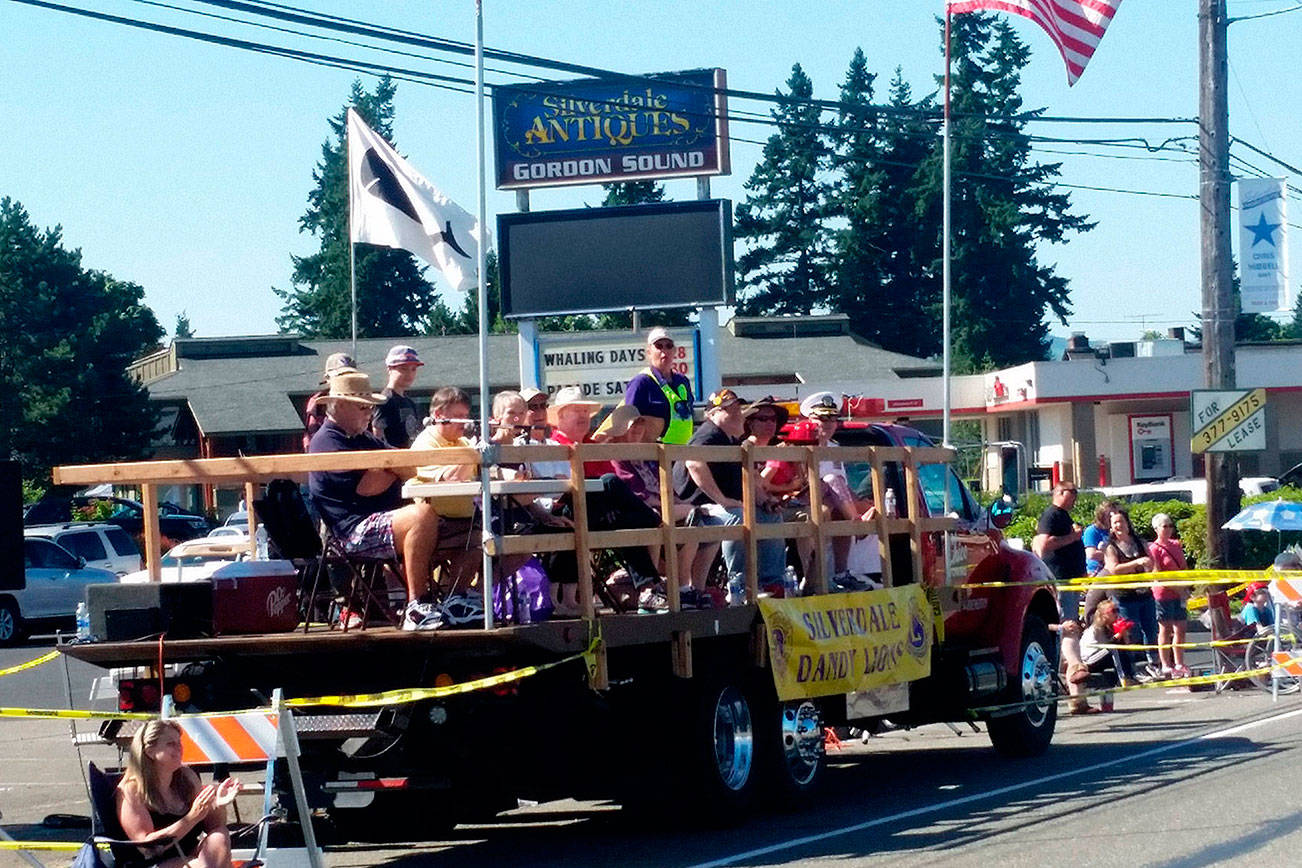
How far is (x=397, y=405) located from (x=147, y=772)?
166 inches

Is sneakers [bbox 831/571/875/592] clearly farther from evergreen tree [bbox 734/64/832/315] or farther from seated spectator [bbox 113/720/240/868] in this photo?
evergreen tree [bbox 734/64/832/315]

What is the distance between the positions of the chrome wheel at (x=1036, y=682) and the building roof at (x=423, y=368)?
39.3 meters

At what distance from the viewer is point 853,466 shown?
509 inches

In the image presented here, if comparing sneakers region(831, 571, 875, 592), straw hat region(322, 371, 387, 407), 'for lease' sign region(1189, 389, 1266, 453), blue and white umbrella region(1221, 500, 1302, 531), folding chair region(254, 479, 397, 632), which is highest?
straw hat region(322, 371, 387, 407)

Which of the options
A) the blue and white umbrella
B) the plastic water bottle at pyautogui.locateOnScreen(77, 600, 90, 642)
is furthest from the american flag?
the plastic water bottle at pyautogui.locateOnScreen(77, 600, 90, 642)

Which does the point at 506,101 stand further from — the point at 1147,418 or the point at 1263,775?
the point at 1147,418

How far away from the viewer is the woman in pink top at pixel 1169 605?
741 inches

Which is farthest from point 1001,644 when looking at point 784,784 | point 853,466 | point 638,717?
point 638,717

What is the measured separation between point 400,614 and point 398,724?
0.80 m

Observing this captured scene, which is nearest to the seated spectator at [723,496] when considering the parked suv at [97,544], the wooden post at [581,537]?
the wooden post at [581,537]

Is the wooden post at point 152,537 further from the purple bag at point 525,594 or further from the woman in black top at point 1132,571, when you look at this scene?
the woman in black top at point 1132,571

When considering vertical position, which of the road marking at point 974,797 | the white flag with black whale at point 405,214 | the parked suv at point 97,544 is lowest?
the road marking at point 974,797

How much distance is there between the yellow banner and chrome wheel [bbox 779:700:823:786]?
16cm

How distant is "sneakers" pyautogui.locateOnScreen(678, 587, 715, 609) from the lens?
1007 cm
